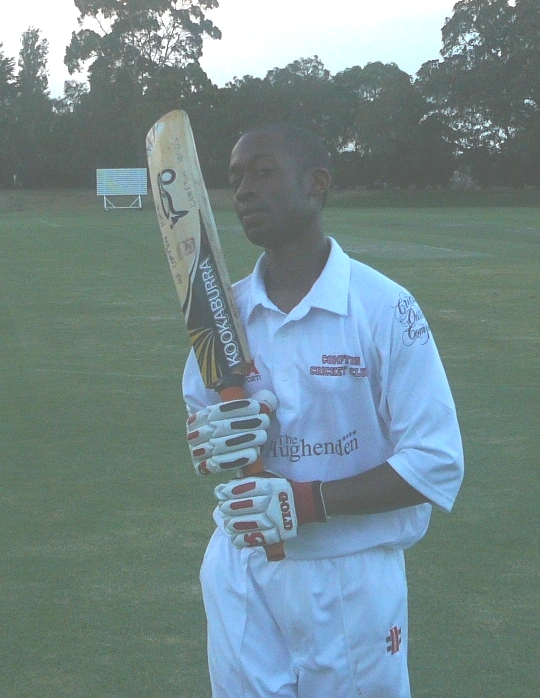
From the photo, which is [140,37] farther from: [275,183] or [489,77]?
[275,183]

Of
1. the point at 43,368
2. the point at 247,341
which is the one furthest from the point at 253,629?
the point at 43,368

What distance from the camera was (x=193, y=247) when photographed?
2.79 metres

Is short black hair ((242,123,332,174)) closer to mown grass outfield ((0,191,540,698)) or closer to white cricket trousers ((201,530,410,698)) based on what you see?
white cricket trousers ((201,530,410,698))

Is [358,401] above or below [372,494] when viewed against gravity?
above

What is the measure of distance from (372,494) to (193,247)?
2.65 feet

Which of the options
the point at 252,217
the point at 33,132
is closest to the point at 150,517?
the point at 252,217

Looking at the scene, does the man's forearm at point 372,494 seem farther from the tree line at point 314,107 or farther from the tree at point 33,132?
the tree at point 33,132

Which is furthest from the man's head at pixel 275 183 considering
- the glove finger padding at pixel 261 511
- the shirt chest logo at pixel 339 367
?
the glove finger padding at pixel 261 511

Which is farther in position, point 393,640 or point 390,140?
point 390,140

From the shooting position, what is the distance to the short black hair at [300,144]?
259 centimetres

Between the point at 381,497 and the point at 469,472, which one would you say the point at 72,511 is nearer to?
the point at 469,472

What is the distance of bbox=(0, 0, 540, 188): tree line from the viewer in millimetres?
64562

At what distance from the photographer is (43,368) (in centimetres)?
1034

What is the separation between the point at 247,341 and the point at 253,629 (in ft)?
2.27
